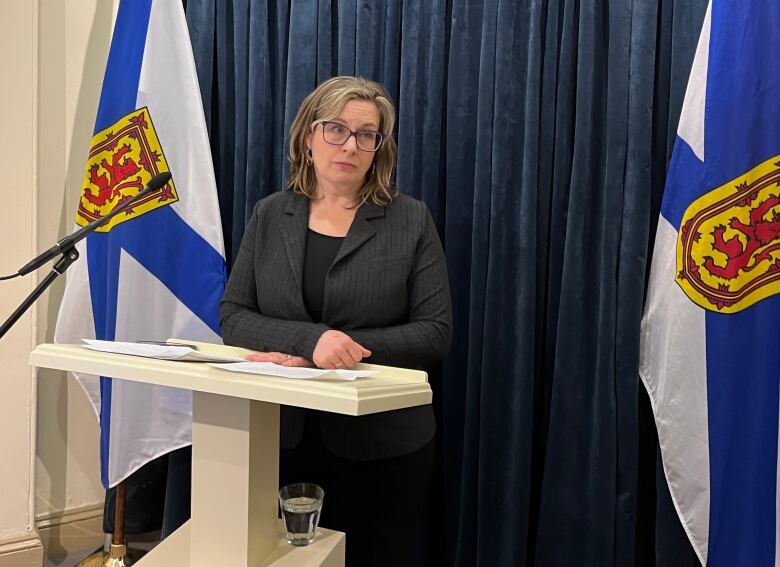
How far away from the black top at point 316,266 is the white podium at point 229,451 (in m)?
0.50

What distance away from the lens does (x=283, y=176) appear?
2479 millimetres

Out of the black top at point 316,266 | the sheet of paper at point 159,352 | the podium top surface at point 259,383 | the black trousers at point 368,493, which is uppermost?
the black top at point 316,266

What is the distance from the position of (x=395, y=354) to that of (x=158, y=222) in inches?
45.0

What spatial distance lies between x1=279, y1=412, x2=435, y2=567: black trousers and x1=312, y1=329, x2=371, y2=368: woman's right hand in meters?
0.43

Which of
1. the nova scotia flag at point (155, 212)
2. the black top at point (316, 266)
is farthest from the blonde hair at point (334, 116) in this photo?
the nova scotia flag at point (155, 212)

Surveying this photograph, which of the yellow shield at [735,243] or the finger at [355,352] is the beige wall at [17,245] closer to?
the finger at [355,352]

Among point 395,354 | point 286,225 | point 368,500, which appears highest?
point 286,225

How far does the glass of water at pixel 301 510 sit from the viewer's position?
1.22 meters

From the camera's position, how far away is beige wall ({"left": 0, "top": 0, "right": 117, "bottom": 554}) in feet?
8.11

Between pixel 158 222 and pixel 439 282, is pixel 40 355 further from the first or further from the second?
pixel 158 222

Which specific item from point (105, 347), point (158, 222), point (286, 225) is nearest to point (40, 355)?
point (105, 347)

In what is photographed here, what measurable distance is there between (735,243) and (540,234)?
54 centimetres

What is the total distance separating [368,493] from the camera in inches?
67.3

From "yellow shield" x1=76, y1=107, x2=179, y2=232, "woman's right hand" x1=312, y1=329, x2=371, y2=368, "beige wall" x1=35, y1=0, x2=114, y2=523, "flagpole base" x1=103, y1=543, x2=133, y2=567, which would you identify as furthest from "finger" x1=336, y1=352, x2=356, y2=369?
"beige wall" x1=35, y1=0, x2=114, y2=523
